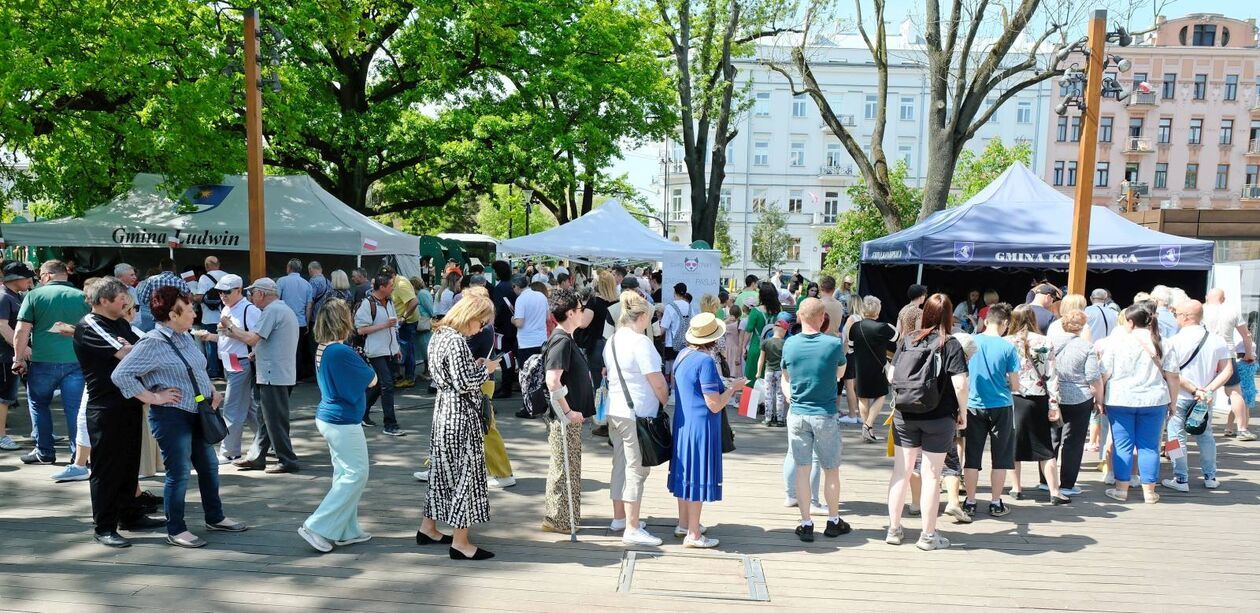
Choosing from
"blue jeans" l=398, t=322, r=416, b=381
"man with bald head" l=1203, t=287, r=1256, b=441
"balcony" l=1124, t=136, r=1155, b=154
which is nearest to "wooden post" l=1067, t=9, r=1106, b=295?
"man with bald head" l=1203, t=287, r=1256, b=441

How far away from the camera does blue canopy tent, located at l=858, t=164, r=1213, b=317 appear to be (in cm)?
1093

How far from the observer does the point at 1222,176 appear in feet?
165

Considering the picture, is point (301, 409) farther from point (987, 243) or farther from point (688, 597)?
point (987, 243)

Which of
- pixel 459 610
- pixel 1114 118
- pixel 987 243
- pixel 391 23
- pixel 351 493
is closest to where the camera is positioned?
pixel 459 610

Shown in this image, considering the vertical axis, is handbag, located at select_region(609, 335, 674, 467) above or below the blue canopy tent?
below

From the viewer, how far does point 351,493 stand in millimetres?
5031

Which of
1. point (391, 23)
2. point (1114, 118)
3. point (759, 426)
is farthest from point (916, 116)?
point (759, 426)

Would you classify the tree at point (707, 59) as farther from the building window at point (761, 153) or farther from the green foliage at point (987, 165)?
the building window at point (761, 153)

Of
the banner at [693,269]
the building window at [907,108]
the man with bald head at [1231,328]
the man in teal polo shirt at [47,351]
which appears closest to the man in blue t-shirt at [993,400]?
the man with bald head at [1231,328]

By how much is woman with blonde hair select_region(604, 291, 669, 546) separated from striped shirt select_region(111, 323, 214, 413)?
8.25 ft

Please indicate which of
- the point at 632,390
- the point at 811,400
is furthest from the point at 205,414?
the point at 811,400

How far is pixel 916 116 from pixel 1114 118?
38.6ft

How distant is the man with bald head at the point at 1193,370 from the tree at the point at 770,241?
40178 mm

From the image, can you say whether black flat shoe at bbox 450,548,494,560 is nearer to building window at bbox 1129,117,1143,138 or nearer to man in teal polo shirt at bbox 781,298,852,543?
man in teal polo shirt at bbox 781,298,852,543
